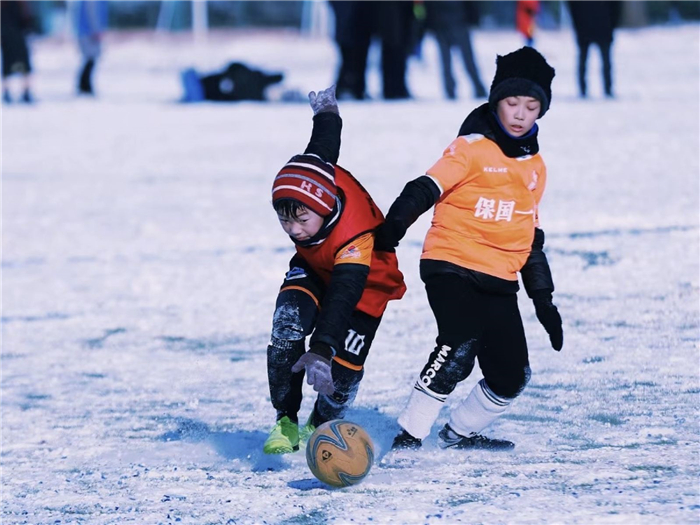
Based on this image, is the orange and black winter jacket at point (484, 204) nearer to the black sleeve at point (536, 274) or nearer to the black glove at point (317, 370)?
the black sleeve at point (536, 274)

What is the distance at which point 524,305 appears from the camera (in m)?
7.08

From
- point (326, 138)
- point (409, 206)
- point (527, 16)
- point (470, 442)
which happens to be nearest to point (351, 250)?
point (409, 206)

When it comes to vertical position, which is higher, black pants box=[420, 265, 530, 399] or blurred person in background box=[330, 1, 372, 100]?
black pants box=[420, 265, 530, 399]

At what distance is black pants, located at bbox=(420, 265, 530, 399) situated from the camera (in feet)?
A: 13.8

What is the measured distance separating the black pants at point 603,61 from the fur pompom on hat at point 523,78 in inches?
476

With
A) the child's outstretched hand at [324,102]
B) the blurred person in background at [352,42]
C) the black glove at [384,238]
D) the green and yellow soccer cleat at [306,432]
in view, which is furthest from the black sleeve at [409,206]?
the blurred person in background at [352,42]

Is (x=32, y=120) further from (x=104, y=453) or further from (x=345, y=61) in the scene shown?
(x=104, y=453)

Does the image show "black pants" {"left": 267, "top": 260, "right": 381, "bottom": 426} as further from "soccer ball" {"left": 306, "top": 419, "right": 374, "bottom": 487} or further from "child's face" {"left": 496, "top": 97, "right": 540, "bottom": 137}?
"child's face" {"left": 496, "top": 97, "right": 540, "bottom": 137}

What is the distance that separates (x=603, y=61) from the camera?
1642cm

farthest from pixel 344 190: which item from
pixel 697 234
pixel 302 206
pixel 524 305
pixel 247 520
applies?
pixel 697 234

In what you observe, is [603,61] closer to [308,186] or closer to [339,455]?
[308,186]

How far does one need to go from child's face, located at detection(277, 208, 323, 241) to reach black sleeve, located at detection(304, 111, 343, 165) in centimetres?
38

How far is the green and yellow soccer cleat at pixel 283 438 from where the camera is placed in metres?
4.25

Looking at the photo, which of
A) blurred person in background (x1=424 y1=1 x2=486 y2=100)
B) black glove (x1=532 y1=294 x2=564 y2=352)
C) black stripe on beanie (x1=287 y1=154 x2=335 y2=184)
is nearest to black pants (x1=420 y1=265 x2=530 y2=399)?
black glove (x1=532 y1=294 x2=564 y2=352)
